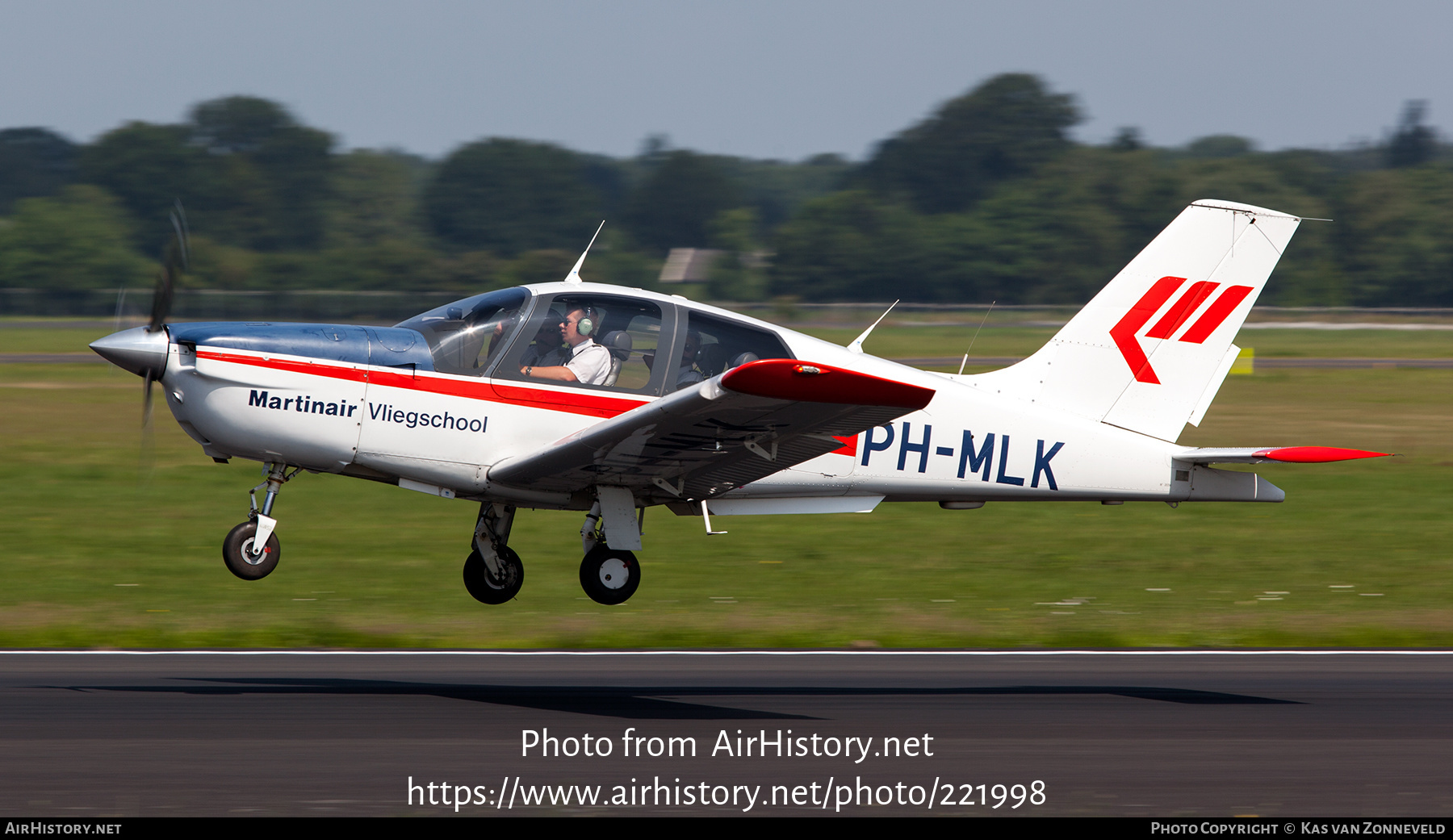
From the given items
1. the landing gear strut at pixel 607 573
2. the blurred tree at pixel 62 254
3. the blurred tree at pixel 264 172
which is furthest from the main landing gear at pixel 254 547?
the blurred tree at pixel 264 172

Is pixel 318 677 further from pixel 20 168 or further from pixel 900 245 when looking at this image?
pixel 20 168

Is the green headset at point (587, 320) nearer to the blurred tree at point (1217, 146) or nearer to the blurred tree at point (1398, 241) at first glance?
the blurred tree at point (1398, 241)

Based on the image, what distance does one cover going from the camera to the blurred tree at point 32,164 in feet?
341

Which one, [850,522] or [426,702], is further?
[850,522]

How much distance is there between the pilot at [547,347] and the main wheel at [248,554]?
201cm

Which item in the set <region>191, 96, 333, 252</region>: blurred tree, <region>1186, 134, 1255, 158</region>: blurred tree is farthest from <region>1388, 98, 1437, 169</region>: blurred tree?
<region>191, 96, 333, 252</region>: blurred tree

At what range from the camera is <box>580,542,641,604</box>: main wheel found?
10375 millimetres

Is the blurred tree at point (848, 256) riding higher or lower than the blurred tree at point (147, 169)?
lower

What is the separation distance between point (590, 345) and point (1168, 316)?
443 cm

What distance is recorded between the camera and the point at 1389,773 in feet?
28.6

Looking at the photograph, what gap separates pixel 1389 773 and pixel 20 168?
11326cm

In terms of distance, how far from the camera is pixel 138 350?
9367mm

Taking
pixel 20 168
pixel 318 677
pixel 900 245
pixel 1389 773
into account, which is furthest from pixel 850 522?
pixel 20 168

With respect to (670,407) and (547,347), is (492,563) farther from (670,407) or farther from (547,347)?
(670,407)
